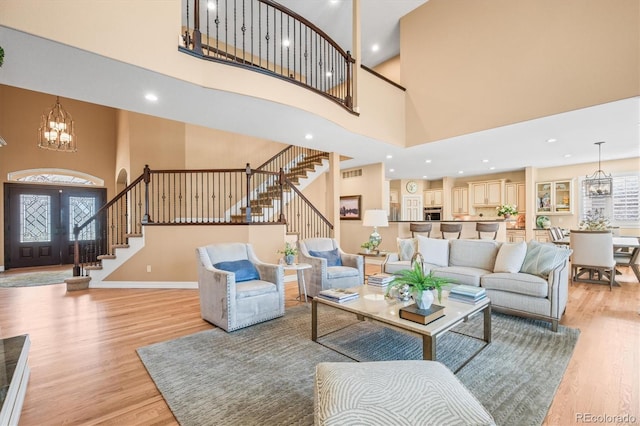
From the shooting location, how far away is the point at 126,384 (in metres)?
2.27

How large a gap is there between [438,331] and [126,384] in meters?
2.43

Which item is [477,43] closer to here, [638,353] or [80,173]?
[638,353]

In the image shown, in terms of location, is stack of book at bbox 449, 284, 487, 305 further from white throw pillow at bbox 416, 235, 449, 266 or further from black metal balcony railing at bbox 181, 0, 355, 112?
black metal balcony railing at bbox 181, 0, 355, 112

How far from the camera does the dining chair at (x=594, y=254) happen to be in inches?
197

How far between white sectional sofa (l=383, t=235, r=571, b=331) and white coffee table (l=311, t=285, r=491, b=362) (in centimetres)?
89

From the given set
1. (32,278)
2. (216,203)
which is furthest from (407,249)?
(32,278)

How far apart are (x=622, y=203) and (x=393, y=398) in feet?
32.3

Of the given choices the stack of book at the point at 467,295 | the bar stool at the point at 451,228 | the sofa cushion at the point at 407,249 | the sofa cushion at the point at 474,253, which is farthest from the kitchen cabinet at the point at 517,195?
the stack of book at the point at 467,295

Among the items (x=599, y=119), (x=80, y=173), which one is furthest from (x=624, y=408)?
(x=80, y=173)

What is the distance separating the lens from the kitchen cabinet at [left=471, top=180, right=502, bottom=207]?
958 centimetres

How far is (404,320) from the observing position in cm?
233

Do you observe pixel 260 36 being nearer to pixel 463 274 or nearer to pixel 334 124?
pixel 334 124

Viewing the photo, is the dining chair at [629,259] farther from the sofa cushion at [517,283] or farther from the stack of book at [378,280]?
the stack of book at [378,280]

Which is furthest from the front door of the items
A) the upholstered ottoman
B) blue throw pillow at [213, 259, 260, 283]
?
the upholstered ottoman
